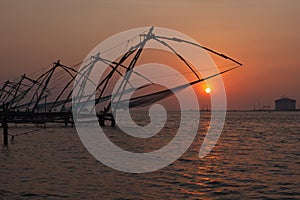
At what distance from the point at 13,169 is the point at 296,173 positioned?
1154 cm

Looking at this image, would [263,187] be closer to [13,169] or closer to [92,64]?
[13,169]

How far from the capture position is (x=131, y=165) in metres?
20.4

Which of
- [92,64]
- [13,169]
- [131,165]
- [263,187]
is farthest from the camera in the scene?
[92,64]

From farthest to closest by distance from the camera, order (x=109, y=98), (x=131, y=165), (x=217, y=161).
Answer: (x=109, y=98)
(x=217, y=161)
(x=131, y=165)

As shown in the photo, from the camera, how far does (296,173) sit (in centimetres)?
1873

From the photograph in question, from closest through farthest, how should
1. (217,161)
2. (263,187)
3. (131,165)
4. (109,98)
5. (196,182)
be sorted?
(263,187)
(196,182)
(131,165)
(217,161)
(109,98)

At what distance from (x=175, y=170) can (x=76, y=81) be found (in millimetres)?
31486

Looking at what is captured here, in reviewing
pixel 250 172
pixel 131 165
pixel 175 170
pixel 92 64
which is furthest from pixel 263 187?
pixel 92 64

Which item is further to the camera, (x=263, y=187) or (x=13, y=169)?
(x=13, y=169)

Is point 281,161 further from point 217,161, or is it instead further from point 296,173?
point 296,173

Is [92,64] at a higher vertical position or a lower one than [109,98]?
higher

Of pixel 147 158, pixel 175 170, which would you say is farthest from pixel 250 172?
pixel 147 158

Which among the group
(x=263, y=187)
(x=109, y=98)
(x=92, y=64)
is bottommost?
(x=263, y=187)

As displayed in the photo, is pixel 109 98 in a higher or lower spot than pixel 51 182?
higher
